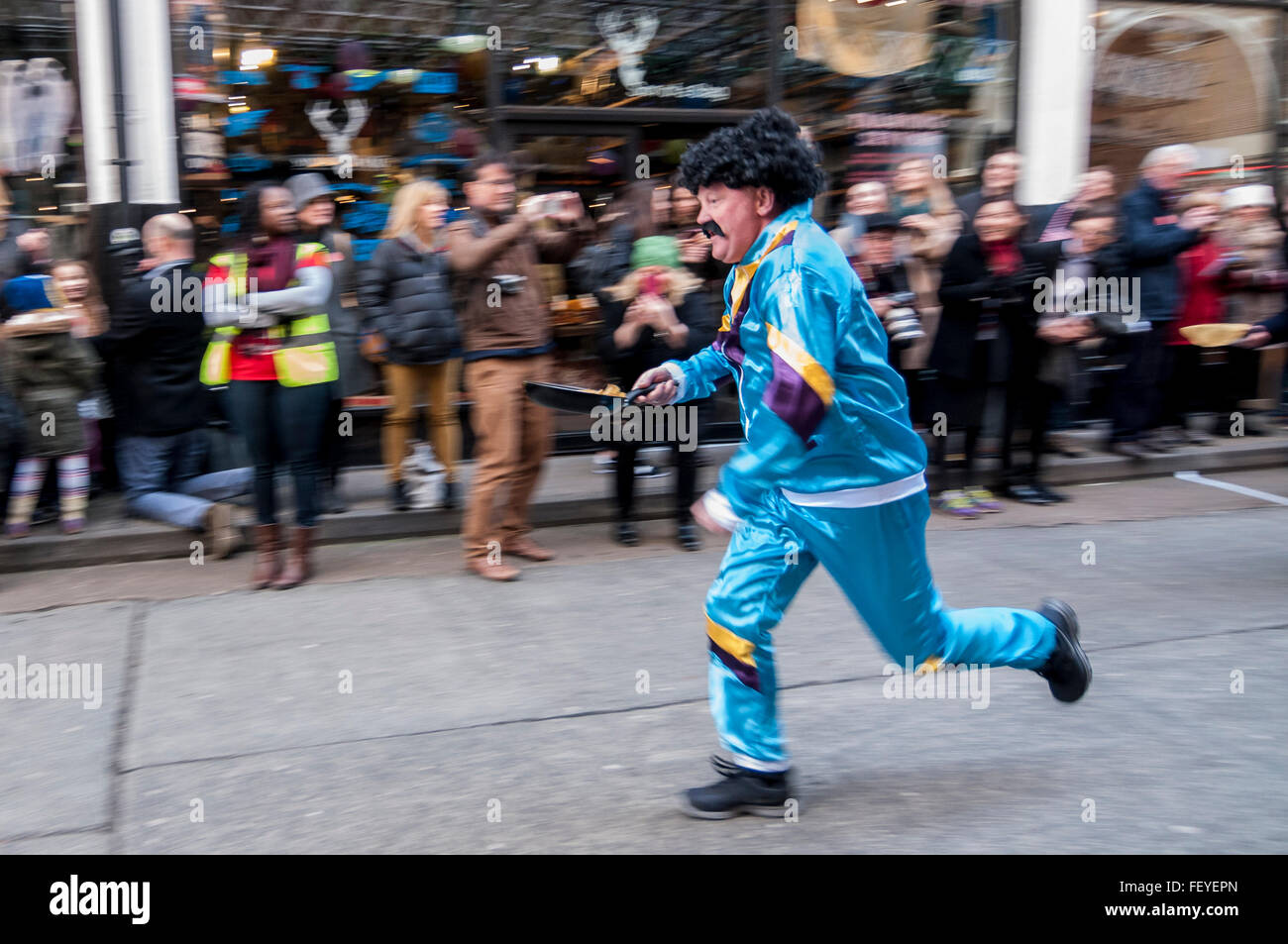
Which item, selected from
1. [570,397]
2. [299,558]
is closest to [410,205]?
[299,558]

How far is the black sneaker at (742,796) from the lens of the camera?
3.47m

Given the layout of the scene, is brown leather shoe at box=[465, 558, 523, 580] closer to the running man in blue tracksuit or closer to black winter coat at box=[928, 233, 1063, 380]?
the running man in blue tracksuit

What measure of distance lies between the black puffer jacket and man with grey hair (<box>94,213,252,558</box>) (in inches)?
38.1

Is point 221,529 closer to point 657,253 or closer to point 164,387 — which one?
point 164,387

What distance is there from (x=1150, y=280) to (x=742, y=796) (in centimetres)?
679

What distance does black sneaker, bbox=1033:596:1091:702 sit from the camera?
3.78 m

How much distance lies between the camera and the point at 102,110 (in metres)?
7.62

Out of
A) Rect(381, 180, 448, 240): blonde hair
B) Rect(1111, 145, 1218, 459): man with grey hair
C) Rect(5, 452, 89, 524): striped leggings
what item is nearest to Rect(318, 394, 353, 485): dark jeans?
Rect(381, 180, 448, 240): blonde hair

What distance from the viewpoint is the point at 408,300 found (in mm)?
6996

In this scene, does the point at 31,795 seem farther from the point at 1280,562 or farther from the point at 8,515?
the point at 1280,562

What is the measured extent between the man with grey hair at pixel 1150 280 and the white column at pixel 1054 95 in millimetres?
1255

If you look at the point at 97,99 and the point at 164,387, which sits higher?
the point at 97,99

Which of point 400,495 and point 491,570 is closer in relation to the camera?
point 491,570
